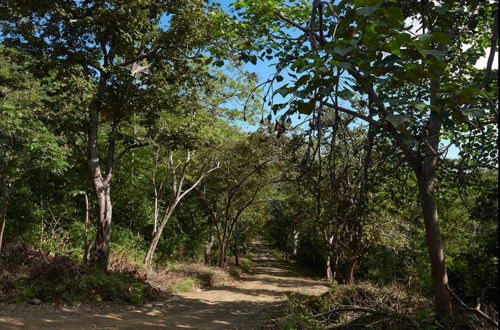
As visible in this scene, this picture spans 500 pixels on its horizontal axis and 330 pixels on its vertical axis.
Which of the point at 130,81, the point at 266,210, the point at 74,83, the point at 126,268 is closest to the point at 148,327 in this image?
the point at 126,268

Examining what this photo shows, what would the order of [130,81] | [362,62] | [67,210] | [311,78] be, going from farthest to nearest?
[67,210], [130,81], [311,78], [362,62]

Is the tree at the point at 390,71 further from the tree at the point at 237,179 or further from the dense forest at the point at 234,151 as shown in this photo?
the tree at the point at 237,179

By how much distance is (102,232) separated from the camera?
10.9 m

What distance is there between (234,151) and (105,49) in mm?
7823

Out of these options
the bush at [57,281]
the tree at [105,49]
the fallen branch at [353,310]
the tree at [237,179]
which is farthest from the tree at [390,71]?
the tree at [237,179]

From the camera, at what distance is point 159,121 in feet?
38.0

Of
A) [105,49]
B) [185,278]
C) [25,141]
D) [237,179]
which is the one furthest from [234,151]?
[25,141]

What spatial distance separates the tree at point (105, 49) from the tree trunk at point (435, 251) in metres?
7.04

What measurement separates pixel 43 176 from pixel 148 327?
876 cm

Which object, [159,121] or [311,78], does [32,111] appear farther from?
[311,78]

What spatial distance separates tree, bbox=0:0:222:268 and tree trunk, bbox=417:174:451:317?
23.1ft

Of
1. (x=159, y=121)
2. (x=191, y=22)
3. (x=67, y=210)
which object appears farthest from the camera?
(x=67, y=210)

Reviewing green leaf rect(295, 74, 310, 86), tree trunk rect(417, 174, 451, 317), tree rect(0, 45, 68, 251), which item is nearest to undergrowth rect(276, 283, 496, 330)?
tree trunk rect(417, 174, 451, 317)

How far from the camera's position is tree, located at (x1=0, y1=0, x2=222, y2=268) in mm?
8984
